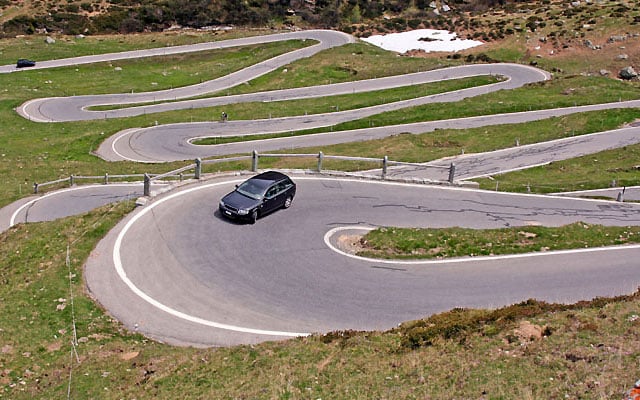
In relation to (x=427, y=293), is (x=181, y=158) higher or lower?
lower

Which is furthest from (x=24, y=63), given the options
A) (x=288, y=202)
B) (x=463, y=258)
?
(x=463, y=258)

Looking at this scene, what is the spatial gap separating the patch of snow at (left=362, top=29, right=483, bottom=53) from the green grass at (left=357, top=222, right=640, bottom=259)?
215 feet

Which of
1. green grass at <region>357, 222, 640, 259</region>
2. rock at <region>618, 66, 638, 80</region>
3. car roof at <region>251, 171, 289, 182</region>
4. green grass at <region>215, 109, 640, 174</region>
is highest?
rock at <region>618, 66, 638, 80</region>

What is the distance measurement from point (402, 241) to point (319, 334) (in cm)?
711

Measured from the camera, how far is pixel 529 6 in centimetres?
9988

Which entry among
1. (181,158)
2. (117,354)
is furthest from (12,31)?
(117,354)

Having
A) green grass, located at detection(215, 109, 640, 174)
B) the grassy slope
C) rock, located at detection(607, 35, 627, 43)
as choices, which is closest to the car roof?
the grassy slope

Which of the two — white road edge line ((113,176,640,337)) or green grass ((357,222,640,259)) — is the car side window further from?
green grass ((357,222,640,259))

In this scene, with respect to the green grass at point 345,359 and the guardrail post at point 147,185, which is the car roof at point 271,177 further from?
the green grass at point 345,359

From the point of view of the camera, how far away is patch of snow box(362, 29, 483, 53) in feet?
286

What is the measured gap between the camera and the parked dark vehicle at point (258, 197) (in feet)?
79.8

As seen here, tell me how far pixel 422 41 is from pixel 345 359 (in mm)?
81545

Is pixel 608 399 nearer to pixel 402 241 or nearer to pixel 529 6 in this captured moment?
pixel 402 241

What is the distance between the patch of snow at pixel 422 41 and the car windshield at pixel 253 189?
66.5m
